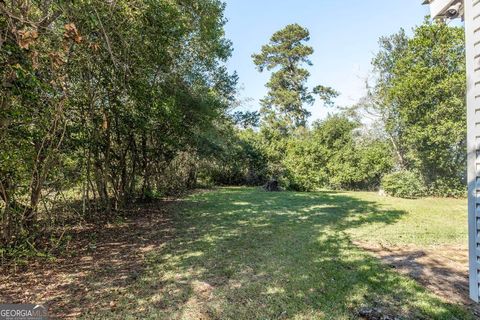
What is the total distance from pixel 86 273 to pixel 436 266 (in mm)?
4293

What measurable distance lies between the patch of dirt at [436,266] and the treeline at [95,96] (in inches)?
151

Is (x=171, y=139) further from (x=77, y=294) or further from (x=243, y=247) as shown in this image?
(x=77, y=294)

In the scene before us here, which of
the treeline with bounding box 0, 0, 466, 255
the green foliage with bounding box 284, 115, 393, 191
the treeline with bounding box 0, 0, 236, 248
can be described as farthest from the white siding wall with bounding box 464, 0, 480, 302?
the green foliage with bounding box 284, 115, 393, 191

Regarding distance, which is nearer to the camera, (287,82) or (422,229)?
(422,229)

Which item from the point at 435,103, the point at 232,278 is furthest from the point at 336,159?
the point at 232,278

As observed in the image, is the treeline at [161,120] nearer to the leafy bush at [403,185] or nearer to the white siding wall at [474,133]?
the leafy bush at [403,185]

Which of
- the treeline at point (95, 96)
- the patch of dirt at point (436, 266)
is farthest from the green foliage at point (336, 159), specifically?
the patch of dirt at point (436, 266)

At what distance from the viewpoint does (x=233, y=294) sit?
8.93 feet

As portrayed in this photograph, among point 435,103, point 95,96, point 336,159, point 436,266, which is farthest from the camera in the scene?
point 336,159

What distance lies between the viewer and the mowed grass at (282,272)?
96.1 inches

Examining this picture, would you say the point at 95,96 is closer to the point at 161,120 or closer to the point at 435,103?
the point at 161,120

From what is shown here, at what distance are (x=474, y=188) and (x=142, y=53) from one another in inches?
197

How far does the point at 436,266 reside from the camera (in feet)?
11.3

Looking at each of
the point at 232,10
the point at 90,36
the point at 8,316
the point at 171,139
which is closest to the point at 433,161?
the point at 232,10
